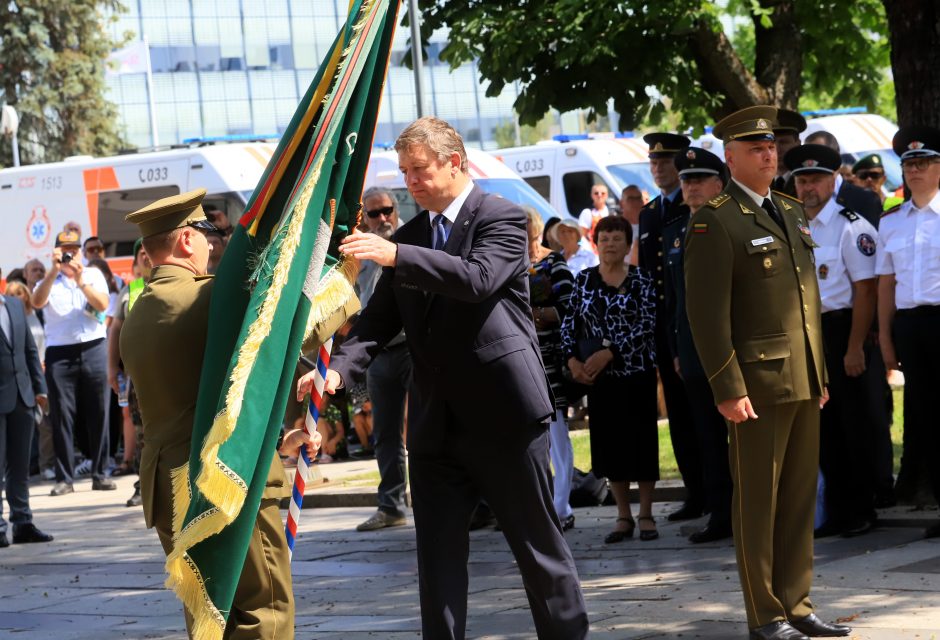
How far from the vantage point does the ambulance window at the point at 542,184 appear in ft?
76.6

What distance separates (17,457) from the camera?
38.1 ft

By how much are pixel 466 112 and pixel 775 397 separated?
66992 mm

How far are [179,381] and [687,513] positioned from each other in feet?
17.5

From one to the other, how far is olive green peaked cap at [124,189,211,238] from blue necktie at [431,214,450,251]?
2.84 feet

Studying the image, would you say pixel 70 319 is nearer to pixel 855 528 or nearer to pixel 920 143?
pixel 855 528

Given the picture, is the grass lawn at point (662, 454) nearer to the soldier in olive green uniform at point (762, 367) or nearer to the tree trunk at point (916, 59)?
the tree trunk at point (916, 59)

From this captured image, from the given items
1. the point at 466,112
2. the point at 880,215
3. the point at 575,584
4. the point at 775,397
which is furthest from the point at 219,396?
the point at 466,112

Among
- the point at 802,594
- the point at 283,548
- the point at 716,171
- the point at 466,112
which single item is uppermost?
the point at 466,112

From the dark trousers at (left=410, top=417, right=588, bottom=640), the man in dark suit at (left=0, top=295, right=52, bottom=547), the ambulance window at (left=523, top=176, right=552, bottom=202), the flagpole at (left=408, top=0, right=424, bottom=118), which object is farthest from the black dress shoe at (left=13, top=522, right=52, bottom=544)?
the ambulance window at (left=523, top=176, right=552, bottom=202)

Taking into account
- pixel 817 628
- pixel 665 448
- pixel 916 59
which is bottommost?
pixel 665 448

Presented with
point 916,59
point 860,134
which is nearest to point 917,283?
point 916,59

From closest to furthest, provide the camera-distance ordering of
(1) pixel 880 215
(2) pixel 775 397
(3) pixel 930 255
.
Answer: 1. (2) pixel 775 397
2. (3) pixel 930 255
3. (1) pixel 880 215

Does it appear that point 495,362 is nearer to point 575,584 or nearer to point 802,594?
point 575,584

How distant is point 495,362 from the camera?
17.8 ft
